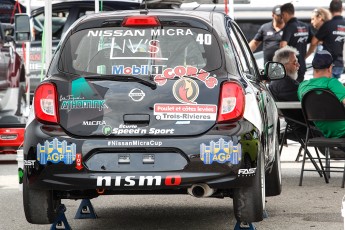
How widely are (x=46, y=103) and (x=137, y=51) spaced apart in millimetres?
746

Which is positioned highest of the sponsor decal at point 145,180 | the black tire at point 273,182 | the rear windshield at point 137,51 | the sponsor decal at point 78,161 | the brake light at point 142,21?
the brake light at point 142,21

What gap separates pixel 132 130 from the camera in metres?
7.96

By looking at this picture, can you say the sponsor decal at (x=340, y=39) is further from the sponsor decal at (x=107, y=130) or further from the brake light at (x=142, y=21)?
the sponsor decal at (x=107, y=130)

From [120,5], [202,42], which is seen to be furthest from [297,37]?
[202,42]

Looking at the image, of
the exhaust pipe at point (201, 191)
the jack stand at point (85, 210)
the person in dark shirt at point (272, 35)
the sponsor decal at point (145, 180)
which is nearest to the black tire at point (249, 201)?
the exhaust pipe at point (201, 191)

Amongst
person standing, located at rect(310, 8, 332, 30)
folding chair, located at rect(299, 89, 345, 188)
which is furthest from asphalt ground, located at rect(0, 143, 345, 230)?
person standing, located at rect(310, 8, 332, 30)

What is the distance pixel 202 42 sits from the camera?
27.6 feet

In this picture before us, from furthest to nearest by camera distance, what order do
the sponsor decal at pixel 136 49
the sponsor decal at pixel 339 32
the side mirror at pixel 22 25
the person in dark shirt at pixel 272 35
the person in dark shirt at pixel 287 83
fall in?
the person in dark shirt at pixel 272 35 → the sponsor decal at pixel 339 32 → the side mirror at pixel 22 25 → the person in dark shirt at pixel 287 83 → the sponsor decal at pixel 136 49

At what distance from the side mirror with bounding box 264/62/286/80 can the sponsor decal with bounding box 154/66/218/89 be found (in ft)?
6.58

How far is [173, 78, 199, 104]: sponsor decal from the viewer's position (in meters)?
8.04

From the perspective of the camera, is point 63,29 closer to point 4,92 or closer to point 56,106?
point 4,92

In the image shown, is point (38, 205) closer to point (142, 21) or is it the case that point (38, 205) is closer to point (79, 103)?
point (79, 103)

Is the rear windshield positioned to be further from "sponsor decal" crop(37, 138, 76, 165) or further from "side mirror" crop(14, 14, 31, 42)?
"side mirror" crop(14, 14, 31, 42)

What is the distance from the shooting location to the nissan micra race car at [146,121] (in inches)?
311
